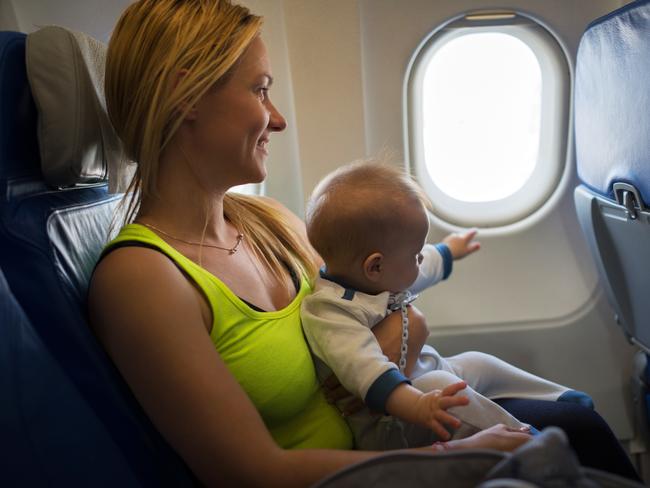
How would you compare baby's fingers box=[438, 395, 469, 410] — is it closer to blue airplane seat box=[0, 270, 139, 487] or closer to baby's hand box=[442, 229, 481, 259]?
blue airplane seat box=[0, 270, 139, 487]

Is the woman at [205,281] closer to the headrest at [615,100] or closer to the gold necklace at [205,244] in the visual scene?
the gold necklace at [205,244]

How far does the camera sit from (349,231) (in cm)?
128

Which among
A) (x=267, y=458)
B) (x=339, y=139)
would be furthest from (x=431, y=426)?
(x=339, y=139)

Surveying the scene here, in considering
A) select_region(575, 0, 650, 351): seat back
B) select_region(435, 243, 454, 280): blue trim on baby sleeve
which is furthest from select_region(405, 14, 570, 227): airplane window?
select_region(435, 243, 454, 280): blue trim on baby sleeve

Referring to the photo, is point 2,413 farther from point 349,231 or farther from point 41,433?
point 349,231

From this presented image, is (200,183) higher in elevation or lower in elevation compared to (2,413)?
higher

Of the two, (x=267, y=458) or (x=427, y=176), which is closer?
(x=267, y=458)

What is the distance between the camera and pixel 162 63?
116 cm

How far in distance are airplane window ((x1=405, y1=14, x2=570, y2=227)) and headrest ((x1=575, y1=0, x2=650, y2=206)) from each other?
0.44 meters

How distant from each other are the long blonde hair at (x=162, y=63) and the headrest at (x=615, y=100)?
0.79 m

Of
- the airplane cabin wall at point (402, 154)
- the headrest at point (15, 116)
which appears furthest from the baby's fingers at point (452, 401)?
the airplane cabin wall at point (402, 154)

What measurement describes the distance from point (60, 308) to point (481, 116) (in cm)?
175

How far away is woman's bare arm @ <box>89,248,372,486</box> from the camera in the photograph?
986 mm

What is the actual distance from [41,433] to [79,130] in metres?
0.56
